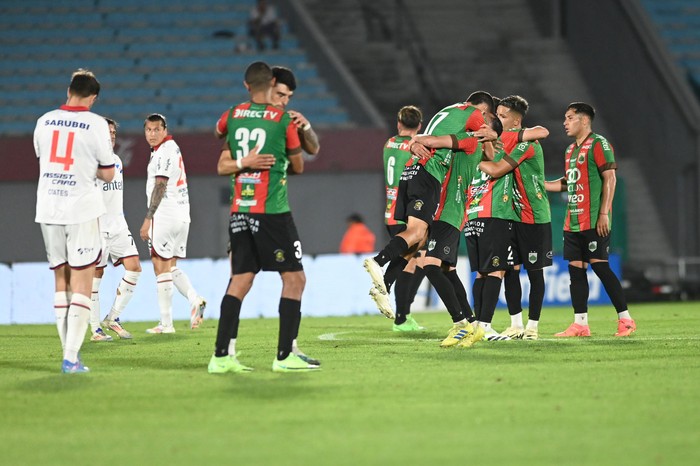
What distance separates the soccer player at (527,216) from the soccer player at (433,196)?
699 mm

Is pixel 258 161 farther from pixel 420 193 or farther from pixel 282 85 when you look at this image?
pixel 420 193

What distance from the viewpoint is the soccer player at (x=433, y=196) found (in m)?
10.7

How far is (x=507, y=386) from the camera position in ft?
25.7

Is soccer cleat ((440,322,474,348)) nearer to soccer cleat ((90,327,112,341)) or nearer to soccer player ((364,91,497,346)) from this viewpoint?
soccer player ((364,91,497,346))

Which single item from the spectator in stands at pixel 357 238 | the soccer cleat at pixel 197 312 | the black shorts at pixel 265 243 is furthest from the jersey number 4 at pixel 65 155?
the spectator in stands at pixel 357 238

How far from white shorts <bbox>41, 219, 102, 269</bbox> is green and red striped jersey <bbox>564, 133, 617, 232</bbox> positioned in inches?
204

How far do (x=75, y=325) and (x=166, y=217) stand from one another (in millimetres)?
5277

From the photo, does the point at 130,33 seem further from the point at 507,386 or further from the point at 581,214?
the point at 507,386

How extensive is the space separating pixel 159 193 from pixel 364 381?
591 centimetres

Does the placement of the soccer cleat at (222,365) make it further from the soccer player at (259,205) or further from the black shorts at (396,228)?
the black shorts at (396,228)

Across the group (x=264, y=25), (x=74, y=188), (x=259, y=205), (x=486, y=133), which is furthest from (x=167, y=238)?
(x=264, y=25)

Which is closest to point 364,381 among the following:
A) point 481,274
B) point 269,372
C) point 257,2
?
point 269,372

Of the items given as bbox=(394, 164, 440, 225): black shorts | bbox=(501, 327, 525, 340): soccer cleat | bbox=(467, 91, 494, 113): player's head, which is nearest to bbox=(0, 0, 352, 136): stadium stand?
bbox=(394, 164, 440, 225): black shorts

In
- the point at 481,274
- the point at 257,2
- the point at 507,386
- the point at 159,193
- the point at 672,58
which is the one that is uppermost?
the point at 257,2
